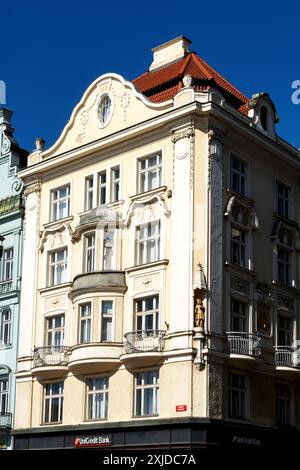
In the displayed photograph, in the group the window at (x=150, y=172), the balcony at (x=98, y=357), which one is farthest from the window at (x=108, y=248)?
the balcony at (x=98, y=357)

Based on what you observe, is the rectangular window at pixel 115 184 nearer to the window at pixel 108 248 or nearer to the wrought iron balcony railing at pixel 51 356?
the window at pixel 108 248

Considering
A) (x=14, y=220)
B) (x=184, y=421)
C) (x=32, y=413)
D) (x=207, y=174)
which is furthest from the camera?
(x=14, y=220)

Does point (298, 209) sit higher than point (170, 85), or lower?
lower

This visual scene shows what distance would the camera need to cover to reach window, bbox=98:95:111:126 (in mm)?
36656

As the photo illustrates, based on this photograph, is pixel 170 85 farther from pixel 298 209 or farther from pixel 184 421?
pixel 184 421

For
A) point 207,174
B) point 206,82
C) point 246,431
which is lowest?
point 246,431

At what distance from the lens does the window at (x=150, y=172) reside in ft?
112

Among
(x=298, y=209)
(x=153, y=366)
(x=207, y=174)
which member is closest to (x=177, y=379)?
(x=153, y=366)

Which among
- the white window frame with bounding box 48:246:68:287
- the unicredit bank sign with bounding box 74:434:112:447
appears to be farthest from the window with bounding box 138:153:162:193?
the unicredit bank sign with bounding box 74:434:112:447

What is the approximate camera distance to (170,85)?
3644 cm

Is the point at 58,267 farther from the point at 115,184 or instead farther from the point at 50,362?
the point at 115,184

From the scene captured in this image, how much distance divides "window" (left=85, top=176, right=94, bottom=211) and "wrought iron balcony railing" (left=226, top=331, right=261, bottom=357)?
8.37 m

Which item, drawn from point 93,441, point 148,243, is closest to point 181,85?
point 148,243

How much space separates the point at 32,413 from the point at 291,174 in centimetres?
1449
